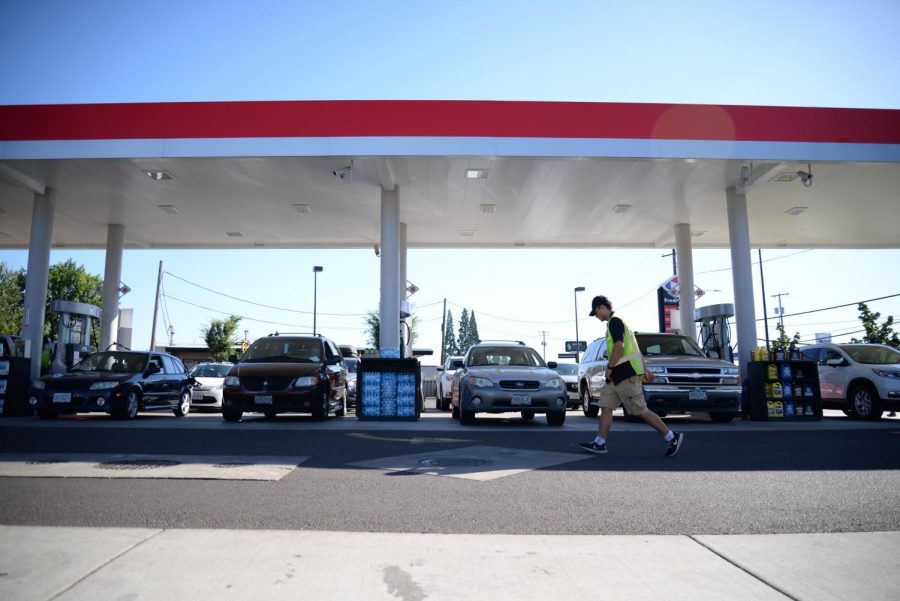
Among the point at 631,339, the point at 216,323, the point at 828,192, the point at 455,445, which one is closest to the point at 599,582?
the point at 631,339

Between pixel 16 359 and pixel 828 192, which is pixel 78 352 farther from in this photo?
pixel 828 192

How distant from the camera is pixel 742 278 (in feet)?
52.5

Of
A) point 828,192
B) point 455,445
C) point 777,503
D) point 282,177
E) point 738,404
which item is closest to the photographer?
point 777,503

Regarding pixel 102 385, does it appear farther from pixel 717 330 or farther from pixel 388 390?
pixel 717 330

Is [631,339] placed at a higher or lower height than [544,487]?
higher

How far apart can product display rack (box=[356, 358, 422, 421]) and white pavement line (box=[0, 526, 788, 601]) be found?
9.67 m

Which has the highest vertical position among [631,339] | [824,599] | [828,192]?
[828,192]

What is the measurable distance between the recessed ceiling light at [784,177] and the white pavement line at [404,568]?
13.9m

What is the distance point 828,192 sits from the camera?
16.8 meters

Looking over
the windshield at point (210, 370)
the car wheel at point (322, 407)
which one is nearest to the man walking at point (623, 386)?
the car wheel at point (322, 407)

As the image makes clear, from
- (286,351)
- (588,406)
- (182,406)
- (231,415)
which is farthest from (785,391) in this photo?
(182,406)

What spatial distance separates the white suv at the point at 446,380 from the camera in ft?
44.5

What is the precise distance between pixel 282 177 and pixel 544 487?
1225 cm

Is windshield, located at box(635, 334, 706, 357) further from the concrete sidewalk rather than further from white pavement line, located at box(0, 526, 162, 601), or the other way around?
white pavement line, located at box(0, 526, 162, 601)
